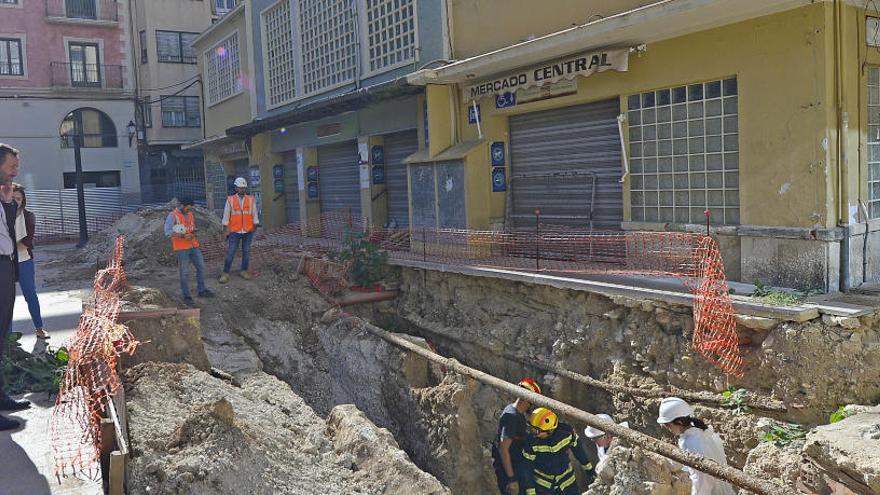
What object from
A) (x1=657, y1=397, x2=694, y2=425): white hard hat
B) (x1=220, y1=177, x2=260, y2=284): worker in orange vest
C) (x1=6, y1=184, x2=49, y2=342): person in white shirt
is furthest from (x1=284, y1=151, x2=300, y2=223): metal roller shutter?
(x1=657, y1=397, x2=694, y2=425): white hard hat

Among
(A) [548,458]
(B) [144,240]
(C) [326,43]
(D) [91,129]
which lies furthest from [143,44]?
(A) [548,458]

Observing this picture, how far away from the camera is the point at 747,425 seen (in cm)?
681

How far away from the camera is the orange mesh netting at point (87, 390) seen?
489cm

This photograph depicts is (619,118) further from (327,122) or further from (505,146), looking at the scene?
(327,122)

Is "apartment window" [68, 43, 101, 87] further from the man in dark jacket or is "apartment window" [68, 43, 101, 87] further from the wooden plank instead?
the wooden plank

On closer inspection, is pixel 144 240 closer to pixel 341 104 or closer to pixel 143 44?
pixel 341 104

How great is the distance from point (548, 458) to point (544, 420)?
0.40 m

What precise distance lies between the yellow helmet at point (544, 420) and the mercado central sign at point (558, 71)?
4940mm

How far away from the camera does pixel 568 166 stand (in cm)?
1133

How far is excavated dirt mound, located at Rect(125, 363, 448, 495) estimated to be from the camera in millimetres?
4590

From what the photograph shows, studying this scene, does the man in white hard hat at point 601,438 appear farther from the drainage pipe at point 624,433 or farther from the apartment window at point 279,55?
the apartment window at point 279,55

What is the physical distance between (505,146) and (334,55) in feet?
21.9

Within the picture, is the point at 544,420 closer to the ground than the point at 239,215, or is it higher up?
closer to the ground

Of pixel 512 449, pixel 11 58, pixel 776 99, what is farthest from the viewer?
pixel 11 58
